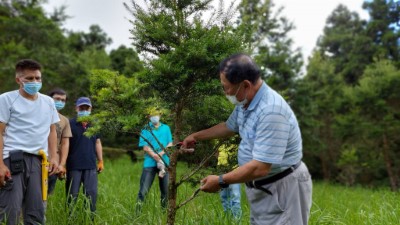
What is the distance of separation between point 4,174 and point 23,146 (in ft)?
1.01

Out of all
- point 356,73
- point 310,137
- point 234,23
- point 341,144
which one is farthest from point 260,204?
point 356,73

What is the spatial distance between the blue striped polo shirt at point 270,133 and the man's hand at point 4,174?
188cm

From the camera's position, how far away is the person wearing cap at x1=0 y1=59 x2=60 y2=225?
3242 millimetres

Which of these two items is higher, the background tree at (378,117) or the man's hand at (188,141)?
the background tree at (378,117)

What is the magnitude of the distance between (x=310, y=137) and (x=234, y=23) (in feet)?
43.8

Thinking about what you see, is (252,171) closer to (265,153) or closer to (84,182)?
(265,153)

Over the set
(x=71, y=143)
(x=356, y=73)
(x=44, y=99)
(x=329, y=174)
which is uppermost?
(x=356, y=73)

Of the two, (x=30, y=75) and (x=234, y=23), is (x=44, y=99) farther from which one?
(x=234, y=23)

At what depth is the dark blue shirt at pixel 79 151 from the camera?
184 inches

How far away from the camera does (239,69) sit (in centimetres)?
234

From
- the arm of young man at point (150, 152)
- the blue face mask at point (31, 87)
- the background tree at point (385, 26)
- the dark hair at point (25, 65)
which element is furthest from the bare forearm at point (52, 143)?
the background tree at point (385, 26)

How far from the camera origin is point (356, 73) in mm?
21734

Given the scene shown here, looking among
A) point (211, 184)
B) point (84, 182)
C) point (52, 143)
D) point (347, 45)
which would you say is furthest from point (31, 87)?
point (347, 45)

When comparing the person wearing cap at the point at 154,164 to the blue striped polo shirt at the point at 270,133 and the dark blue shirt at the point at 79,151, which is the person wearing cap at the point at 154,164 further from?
the blue striped polo shirt at the point at 270,133
